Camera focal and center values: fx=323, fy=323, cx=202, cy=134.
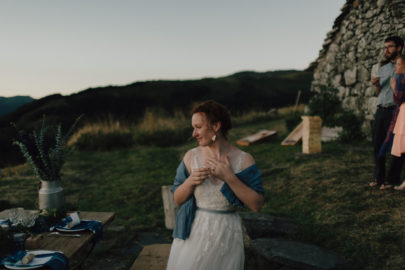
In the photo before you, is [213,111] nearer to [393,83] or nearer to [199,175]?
[199,175]

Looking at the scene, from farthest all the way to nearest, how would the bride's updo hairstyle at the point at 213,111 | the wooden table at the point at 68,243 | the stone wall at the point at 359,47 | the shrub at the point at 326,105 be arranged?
the shrub at the point at 326,105 < the stone wall at the point at 359,47 < the wooden table at the point at 68,243 < the bride's updo hairstyle at the point at 213,111

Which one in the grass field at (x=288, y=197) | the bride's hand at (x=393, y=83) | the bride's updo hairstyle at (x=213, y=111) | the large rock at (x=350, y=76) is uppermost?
the large rock at (x=350, y=76)

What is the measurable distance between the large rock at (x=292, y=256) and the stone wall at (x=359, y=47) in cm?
569

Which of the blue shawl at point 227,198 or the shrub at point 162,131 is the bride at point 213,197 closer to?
the blue shawl at point 227,198

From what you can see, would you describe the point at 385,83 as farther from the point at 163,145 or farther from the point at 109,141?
the point at 109,141

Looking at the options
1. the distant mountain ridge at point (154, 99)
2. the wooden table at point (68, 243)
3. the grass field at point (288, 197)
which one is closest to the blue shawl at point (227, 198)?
the wooden table at point (68, 243)

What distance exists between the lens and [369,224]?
13.7ft

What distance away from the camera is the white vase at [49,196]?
3115 millimetres

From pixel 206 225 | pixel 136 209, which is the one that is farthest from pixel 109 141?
pixel 206 225

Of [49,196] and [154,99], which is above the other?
[154,99]

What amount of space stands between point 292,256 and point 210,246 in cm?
142

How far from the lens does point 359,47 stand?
28.8 feet

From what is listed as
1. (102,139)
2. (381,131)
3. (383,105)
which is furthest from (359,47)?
(102,139)

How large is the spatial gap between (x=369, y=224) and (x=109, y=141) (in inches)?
387
